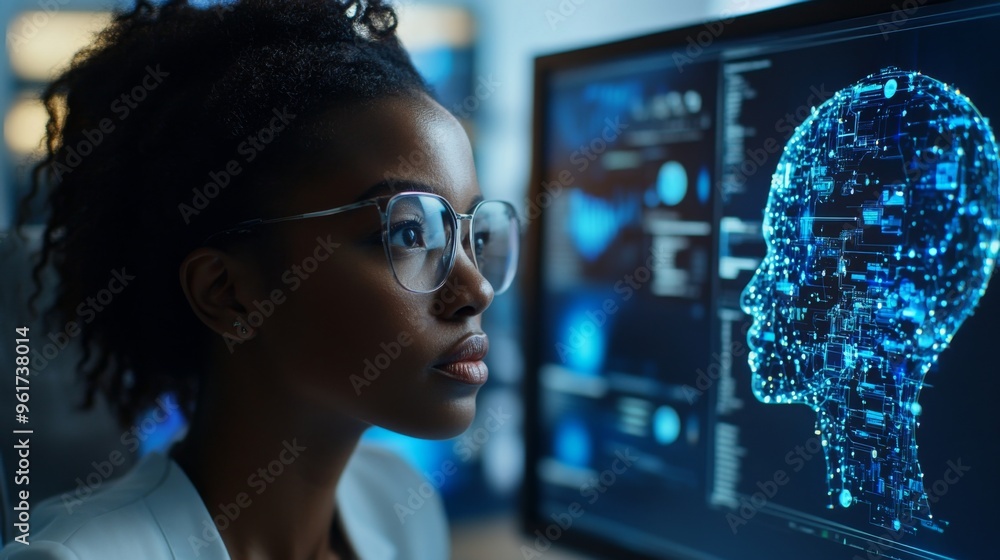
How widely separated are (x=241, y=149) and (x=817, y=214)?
55 centimetres

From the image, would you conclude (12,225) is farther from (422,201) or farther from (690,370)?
(690,370)

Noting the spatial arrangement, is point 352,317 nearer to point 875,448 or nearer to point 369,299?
point 369,299

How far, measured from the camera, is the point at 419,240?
27.1 inches

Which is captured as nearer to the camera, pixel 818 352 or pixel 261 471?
pixel 818 352

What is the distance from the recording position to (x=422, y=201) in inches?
26.7

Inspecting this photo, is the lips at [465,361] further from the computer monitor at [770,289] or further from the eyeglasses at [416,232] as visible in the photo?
the computer monitor at [770,289]

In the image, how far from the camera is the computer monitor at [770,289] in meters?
0.58

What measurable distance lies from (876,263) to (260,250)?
567 millimetres

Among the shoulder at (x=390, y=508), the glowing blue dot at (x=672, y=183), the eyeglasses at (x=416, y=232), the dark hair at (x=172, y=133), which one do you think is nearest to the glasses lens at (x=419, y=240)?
the eyeglasses at (x=416, y=232)

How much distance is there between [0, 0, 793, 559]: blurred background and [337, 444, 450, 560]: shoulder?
0.45 ft

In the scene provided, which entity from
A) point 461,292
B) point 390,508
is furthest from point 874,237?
point 390,508

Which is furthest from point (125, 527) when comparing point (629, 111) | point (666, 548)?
point (629, 111)

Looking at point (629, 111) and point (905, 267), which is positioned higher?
point (629, 111)

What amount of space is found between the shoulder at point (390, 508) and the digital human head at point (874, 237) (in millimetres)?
501
